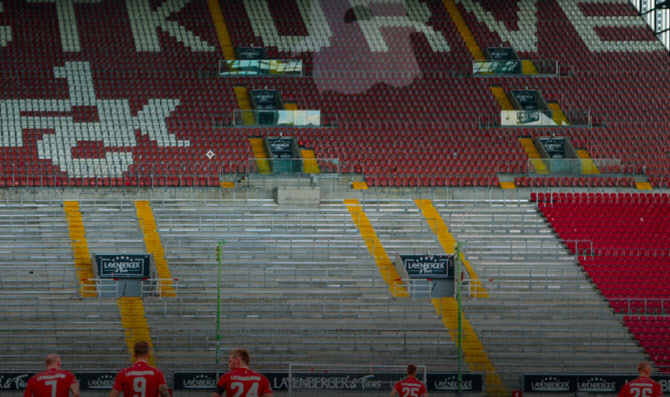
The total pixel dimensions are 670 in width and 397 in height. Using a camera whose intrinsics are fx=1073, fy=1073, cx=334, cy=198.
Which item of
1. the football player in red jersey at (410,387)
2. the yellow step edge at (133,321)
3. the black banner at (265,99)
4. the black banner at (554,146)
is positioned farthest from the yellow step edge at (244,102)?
the football player in red jersey at (410,387)

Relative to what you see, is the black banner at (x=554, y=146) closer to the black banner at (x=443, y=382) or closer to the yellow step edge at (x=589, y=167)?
the yellow step edge at (x=589, y=167)

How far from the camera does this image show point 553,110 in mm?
40188

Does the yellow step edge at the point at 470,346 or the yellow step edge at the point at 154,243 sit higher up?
the yellow step edge at the point at 154,243

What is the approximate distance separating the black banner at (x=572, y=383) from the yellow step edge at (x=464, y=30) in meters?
21.6

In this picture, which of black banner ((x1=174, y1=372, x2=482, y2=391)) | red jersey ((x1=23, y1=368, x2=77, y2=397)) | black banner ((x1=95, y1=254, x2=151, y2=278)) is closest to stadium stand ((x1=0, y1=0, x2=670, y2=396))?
black banner ((x1=95, y1=254, x2=151, y2=278))

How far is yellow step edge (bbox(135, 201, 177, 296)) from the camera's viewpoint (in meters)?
28.6

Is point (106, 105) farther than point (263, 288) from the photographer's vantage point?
Yes

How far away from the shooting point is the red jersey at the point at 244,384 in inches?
396

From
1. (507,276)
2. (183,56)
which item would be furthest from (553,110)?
(183,56)

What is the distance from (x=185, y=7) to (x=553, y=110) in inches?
634

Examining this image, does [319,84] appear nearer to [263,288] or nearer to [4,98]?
[4,98]

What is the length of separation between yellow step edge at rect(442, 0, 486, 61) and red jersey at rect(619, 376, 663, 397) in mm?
33131

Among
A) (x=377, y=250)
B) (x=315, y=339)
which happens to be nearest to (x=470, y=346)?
(x=315, y=339)

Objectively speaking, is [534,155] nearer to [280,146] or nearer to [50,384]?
[280,146]
